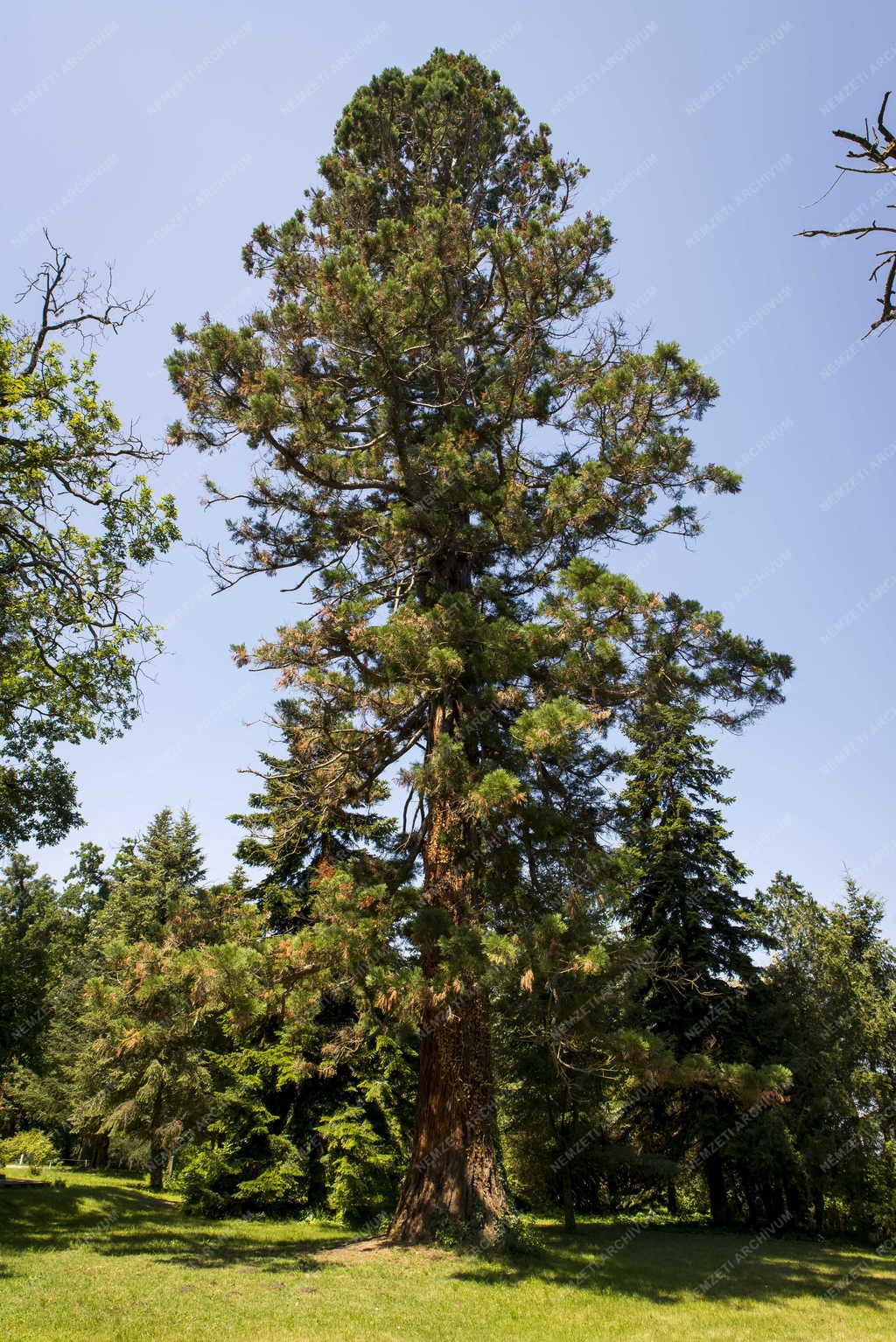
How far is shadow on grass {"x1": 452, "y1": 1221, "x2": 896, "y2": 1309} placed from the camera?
25.4 feet

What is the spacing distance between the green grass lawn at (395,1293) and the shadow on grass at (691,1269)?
0.13ft

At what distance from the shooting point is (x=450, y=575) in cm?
1192

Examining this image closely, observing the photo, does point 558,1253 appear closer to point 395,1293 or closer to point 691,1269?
point 691,1269

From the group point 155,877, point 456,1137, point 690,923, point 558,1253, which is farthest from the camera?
point 155,877

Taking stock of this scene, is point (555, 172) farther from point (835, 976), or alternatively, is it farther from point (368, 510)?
point (835, 976)

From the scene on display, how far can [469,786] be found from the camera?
809cm

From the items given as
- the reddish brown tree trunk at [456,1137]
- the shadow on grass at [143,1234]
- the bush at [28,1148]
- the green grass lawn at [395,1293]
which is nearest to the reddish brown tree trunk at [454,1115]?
the reddish brown tree trunk at [456,1137]

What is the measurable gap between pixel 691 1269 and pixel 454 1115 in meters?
3.86

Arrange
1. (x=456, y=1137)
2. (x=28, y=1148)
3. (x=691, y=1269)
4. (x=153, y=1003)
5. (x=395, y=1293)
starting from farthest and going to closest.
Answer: (x=28, y=1148), (x=691, y=1269), (x=456, y=1137), (x=153, y=1003), (x=395, y=1293)

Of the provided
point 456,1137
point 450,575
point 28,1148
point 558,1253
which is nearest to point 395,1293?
point 456,1137

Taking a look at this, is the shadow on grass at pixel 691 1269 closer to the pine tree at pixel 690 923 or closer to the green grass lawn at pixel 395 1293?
the green grass lawn at pixel 395 1293

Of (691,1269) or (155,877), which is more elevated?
(155,877)

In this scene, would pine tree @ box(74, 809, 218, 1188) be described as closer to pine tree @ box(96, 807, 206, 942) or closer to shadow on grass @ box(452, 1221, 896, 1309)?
pine tree @ box(96, 807, 206, 942)

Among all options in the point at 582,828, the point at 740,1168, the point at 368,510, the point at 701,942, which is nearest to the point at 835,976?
the point at 701,942
